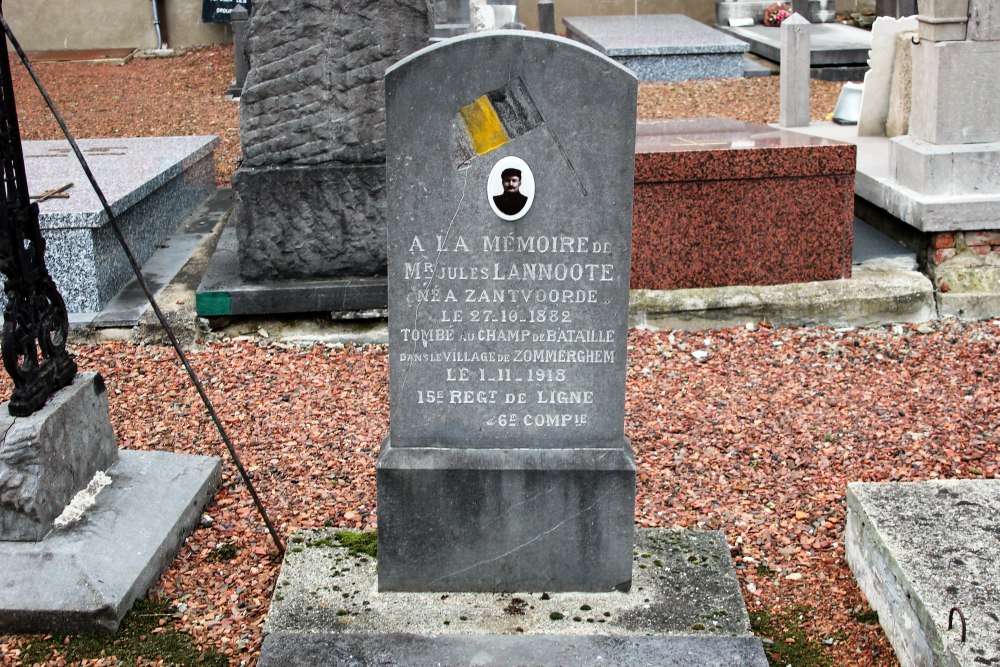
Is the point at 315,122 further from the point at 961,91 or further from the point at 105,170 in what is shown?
the point at 961,91

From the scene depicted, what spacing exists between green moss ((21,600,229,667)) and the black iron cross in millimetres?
799

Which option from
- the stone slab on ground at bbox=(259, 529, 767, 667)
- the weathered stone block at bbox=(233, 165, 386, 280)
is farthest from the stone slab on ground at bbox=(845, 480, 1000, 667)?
the weathered stone block at bbox=(233, 165, 386, 280)

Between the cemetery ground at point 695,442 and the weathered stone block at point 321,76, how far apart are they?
43.1 inches

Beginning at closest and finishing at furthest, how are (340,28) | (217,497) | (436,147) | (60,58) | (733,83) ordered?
1. (436,147)
2. (217,497)
3. (340,28)
4. (733,83)
5. (60,58)

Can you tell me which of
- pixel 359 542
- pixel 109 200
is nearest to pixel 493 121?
pixel 359 542

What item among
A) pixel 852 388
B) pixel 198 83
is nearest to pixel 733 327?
pixel 852 388

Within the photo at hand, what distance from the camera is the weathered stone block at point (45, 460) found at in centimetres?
391

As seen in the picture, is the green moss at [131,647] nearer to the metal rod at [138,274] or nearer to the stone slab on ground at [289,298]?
the metal rod at [138,274]

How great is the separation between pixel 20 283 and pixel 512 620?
2.04 metres

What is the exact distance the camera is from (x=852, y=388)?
5.70 meters

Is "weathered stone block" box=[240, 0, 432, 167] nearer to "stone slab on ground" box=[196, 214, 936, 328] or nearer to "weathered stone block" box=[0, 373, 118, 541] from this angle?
"stone slab on ground" box=[196, 214, 936, 328]

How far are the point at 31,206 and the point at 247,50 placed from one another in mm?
2568

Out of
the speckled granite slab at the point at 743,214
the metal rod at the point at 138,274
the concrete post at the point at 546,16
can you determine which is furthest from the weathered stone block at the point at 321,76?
the concrete post at the point at 546,16

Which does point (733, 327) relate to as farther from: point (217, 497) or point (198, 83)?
point (198, 83)
